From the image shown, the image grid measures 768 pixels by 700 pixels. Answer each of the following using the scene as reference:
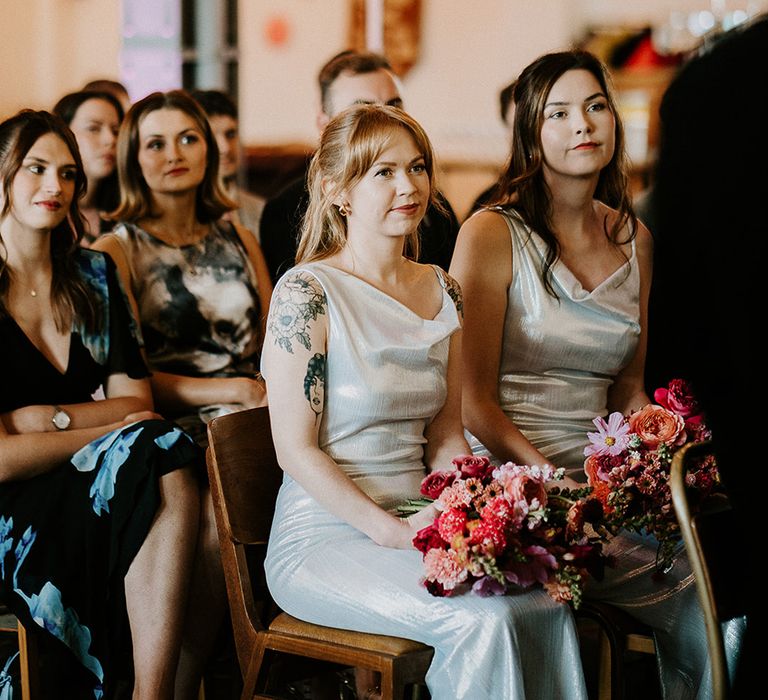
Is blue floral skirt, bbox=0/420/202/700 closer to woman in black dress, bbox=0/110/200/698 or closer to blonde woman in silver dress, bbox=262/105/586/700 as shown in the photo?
woman in black dress, bbox=0/110/200/698

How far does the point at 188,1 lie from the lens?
857 centimetres

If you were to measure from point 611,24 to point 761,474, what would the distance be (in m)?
9.23

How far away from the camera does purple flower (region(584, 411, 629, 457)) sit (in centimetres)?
265

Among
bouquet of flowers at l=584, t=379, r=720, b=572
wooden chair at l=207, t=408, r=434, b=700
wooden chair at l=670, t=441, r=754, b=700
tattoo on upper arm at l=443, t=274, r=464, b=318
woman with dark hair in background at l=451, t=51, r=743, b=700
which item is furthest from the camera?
woman with dark hair in background at l=451, t=51, r=743, b=700

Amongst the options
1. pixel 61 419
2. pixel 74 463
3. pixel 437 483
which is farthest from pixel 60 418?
pixel 437 483

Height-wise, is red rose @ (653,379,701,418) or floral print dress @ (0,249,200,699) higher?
red rose @ (653,379,701,418)

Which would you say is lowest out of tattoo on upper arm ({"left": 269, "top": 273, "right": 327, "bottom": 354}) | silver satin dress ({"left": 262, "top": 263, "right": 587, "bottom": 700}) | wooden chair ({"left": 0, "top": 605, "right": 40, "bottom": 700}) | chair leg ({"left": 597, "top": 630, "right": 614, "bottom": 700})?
wooden chair ({"left": 0, "top": 605, "right": 40, "bottom": 700})

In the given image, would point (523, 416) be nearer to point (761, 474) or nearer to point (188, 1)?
point (761, 474)

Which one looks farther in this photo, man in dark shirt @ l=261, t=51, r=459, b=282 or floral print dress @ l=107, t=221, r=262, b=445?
man in dark shirt @ l=261, t=51, r=459, b=282

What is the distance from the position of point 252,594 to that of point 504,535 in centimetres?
64

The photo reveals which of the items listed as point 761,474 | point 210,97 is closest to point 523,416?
point 761,474

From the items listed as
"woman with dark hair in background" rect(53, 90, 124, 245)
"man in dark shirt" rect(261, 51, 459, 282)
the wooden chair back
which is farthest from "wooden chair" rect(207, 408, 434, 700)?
"woman with dark hair in background" rect(53, 90, 124, 245)

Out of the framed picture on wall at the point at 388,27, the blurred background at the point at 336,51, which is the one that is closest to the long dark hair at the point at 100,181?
the blurred background at the point at 336,51

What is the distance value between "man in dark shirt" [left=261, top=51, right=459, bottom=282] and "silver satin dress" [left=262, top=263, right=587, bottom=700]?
1.21m
